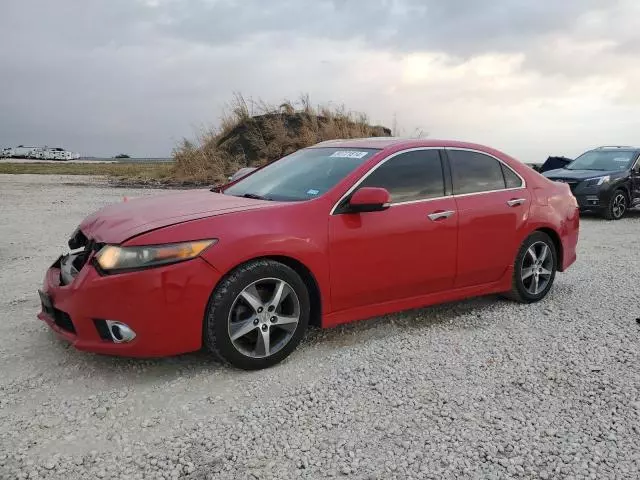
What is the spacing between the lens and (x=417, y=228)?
4430 millimetres

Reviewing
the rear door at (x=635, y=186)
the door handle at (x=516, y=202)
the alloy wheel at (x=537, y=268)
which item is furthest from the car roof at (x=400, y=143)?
the rear door at (x=635, y=186)

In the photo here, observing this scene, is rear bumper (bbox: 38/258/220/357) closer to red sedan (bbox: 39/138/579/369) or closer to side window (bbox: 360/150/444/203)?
red sedan (bbox: 39/138/579/369)

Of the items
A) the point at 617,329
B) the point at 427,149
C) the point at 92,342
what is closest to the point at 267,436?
the point at 92,342

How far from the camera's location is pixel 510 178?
5.26 meters

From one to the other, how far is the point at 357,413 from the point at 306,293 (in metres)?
0.96

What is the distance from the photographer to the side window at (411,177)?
4.40 meters

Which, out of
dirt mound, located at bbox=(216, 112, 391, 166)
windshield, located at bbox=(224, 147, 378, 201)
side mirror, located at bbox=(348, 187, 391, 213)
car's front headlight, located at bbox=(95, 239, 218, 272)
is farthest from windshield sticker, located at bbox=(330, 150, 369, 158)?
dirt mound, located at bbox=(216, 112, 391, 166)

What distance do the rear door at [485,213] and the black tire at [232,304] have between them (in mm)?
1699

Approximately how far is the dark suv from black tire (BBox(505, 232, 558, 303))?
7.99 meters

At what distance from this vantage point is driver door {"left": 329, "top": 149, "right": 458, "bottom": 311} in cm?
409

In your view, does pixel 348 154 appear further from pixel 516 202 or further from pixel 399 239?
pixel 516 202

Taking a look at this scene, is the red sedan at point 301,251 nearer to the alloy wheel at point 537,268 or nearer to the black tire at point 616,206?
the alloy wheel at point 537,268

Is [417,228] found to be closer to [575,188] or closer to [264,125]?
[575,188]

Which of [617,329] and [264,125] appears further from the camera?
[264,125]
